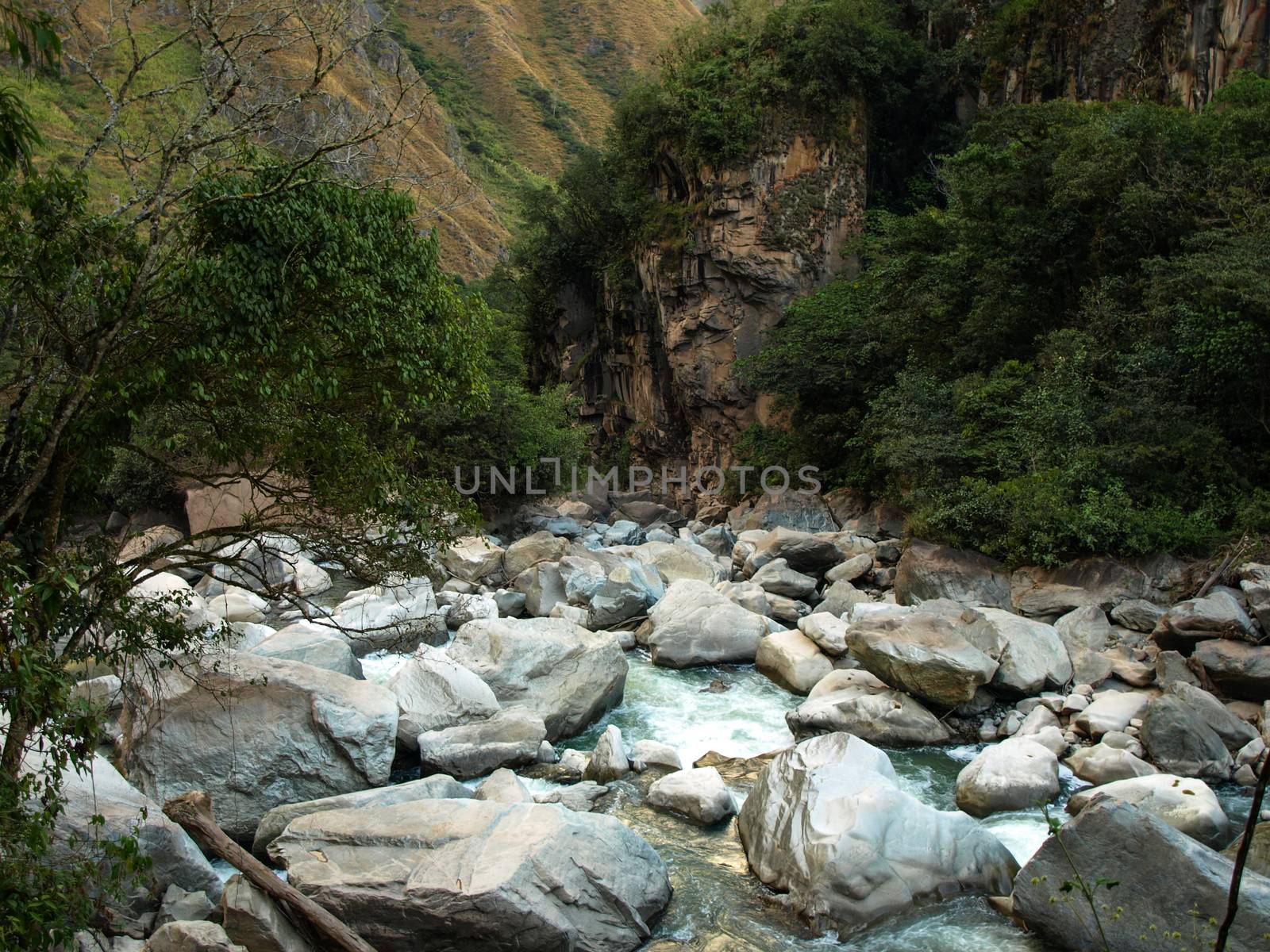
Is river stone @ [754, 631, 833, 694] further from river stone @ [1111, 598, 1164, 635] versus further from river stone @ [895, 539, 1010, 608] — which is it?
river stone @ [1111, 598, 1164, 635]

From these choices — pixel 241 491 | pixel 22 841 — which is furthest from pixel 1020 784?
pixel 241 491

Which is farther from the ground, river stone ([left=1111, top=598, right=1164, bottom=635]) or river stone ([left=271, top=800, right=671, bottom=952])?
river stone ([left=1111, top=598, right=1164, bottom=635])

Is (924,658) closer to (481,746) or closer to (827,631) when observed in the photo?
(827,631)

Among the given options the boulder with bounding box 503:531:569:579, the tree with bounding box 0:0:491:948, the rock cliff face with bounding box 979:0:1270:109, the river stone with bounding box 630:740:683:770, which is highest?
the rock cliff face with bounding box 979:0:1270:109

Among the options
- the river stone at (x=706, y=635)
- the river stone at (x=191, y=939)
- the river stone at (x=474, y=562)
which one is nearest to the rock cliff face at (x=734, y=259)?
the river stone at (x=474, y=562)

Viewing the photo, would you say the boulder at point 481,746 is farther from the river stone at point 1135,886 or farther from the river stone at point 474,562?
the river stone at point 474,562

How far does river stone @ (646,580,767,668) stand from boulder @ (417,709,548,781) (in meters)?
3.74

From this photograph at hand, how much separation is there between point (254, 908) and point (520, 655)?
5350 mm

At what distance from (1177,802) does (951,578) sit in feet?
24.2

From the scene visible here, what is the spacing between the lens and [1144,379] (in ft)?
49.5

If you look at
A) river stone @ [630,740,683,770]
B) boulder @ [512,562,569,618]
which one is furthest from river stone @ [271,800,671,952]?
boulder @ [512,562,569,618]

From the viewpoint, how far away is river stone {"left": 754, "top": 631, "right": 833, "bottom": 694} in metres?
12.2

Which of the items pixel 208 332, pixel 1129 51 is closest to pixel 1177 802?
pixel 208 332

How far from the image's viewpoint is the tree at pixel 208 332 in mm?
5855
